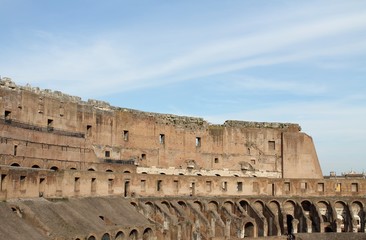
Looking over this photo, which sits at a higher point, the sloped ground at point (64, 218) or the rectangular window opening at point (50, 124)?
the rectangular window opening at point (50, 124)

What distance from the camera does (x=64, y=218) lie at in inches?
1038

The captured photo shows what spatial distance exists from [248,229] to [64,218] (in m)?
18.9

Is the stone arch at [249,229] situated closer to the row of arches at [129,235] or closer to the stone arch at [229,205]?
the stone arch at [229,205]

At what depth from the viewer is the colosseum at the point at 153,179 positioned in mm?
28078

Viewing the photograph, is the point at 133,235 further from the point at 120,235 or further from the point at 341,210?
the point at 341,210

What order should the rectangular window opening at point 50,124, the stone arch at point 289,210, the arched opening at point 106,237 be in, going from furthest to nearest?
the stone arch at point 289,210 < the rectangular window opening at point 50,124 < the arched opening at point 106,237

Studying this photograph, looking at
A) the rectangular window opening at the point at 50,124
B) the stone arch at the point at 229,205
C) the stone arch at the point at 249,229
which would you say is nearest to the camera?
the rectangular window opening at the point at 50,124

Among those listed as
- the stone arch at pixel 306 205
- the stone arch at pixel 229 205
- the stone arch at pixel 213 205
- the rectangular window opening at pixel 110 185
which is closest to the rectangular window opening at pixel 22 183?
the rectangular window opening at pixel 110 185

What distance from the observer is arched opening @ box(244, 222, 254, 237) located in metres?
40.9

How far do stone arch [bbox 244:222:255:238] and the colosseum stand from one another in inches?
3.5

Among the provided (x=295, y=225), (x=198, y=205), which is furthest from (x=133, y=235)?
(x=295, y=225)

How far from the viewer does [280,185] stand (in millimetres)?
47000

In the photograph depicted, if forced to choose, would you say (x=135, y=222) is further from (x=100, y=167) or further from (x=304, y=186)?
(x=304, y=186)

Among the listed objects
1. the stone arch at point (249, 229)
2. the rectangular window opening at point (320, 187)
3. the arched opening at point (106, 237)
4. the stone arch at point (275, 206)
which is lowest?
the stone arch at point (249, 229)
